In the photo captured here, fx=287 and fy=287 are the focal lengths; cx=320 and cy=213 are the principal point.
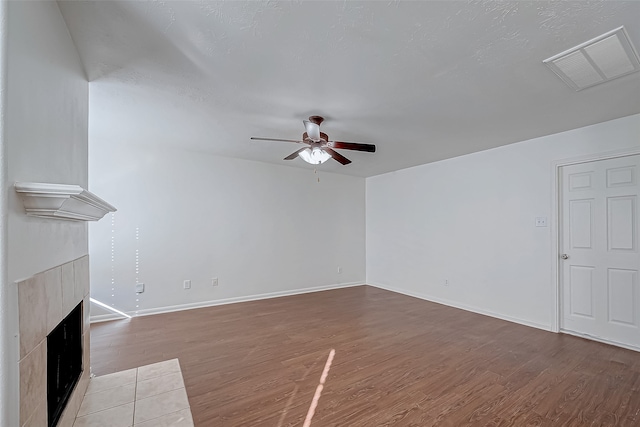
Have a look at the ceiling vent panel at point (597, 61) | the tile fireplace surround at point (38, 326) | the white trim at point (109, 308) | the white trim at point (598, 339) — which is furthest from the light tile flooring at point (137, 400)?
the white trim at point (598, 339)

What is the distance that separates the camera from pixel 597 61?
197 cm

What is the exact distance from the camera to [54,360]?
5.05ft

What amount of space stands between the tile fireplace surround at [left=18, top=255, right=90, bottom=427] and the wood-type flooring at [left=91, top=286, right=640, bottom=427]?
3.13 feet

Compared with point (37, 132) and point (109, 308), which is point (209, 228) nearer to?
point (109, 308)

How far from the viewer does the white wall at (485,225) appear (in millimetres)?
3535

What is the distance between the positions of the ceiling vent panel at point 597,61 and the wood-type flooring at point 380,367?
2.39 meters

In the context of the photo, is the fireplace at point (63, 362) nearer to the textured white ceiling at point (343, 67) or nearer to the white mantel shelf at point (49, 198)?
the white mantel shelf at point (49, 198)

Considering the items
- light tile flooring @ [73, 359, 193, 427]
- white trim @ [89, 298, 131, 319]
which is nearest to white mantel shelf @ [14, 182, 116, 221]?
light tile flooring @ [73, 359, 193, 427]

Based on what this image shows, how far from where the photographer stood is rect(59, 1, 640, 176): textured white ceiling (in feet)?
5.09

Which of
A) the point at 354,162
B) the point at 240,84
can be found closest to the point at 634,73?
the point at 240,84

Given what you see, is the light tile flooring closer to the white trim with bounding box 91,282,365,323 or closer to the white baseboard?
the white trim with bounding box 91,282,365,323

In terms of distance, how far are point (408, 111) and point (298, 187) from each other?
3.05m

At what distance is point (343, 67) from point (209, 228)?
11.3 feet

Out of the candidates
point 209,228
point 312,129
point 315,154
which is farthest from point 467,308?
point 209,228
